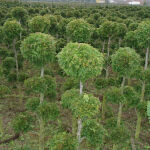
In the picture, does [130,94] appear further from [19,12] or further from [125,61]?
[19,12]

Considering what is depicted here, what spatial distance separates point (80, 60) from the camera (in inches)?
212

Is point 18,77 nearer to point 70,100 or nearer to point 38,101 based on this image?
point 38,101

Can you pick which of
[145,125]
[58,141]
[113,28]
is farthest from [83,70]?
[145,125]

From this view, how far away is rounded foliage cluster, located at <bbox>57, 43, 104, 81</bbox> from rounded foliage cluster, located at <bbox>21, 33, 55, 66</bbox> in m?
1.55

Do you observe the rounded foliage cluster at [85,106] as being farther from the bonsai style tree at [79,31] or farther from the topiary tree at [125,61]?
the bonsai style tree at [79,31]

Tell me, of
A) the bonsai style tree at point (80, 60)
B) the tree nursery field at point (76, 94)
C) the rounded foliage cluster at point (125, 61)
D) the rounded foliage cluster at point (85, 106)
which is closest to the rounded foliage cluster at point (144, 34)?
the tree nursery field at point (76, 94)

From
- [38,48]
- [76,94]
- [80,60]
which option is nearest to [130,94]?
[76,94]

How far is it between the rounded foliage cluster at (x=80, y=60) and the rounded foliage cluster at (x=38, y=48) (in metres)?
1.55

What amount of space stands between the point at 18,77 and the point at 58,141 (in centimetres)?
669

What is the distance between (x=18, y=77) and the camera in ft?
39.9

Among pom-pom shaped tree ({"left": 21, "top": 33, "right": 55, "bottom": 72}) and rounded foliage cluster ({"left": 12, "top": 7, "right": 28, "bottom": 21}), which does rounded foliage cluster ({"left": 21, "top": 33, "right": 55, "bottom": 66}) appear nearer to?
pom-pom shaped tree ({"left": 21, "top": 33, "right": 55, "bottom": 72})

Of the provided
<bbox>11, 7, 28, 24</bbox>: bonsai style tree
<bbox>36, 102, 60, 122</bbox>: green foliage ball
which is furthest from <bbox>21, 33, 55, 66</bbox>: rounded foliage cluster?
<bbox>11, 7, 28, 24</bbox>: bonsai style tree

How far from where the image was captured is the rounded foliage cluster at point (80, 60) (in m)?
5.43

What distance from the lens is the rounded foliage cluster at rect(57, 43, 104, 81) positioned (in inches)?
214
